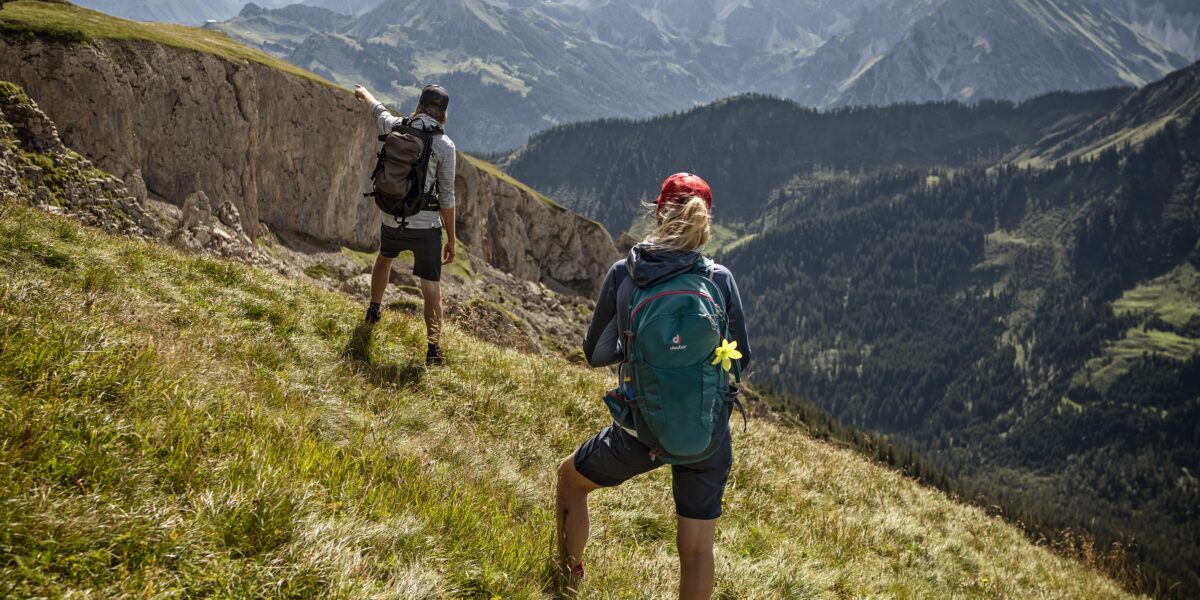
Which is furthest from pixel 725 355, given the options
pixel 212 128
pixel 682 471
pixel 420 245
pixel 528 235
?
pixel 528 235

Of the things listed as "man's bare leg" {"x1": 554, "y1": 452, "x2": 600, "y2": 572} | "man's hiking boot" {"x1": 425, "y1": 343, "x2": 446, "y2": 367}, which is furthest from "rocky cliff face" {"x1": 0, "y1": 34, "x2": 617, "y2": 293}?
"man's bare leg" {"x1": 554, "y1": 452, "x2": 600, "y2": 572}

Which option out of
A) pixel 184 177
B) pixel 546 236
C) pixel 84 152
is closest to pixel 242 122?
pixel 184 177

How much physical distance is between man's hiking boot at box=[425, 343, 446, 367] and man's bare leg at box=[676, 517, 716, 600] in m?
5.54

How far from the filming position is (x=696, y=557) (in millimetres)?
4484

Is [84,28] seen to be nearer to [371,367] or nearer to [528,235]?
[371,367]

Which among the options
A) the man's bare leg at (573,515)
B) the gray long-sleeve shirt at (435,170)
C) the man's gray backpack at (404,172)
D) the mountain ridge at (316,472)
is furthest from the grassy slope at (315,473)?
the man's gray backpack at (404,172)

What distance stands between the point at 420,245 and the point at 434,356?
1625mm

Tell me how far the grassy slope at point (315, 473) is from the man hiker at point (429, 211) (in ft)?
2.81

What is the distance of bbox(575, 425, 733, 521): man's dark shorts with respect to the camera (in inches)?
177

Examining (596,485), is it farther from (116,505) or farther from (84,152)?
(84,152)

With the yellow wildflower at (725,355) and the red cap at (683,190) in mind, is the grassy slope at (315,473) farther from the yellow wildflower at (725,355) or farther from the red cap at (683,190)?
the red cap at (683,190)

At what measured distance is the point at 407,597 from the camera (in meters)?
3.58

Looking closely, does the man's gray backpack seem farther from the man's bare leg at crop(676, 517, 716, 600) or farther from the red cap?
the man's bare leg at crop(676, 517, 716, 600)

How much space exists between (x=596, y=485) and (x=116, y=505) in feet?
9.40
